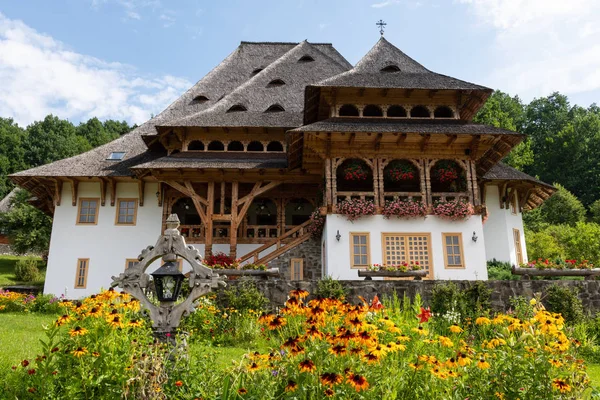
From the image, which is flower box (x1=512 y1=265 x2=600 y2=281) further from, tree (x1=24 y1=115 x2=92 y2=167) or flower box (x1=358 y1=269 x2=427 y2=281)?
tree (x1=24 y1=115 x2=92 y2=167)

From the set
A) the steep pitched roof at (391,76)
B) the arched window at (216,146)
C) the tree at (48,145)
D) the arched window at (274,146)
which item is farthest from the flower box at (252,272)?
the tree at (48,145)

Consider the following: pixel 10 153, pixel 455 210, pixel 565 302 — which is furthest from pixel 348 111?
pixel 10 153

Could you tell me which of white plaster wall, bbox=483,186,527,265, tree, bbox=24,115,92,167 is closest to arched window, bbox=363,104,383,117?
white plaster wall, bbox=483,186,527,265

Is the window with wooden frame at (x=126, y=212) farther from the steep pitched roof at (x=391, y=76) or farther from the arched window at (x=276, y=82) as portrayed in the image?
the steep pitched roof at (x=391, y=76)

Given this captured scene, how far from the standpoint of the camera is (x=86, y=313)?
17.5ft

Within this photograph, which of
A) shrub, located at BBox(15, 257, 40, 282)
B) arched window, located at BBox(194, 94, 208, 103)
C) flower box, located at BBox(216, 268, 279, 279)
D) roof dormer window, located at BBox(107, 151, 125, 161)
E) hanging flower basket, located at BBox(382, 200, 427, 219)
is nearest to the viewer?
flower box, located at BBox(216, 268, 279, 279)

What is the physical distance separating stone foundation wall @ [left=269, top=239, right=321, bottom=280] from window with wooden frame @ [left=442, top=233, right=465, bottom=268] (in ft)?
14.7

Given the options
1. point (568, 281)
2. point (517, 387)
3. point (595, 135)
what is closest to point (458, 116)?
point (568, 281)

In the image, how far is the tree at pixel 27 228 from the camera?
34938 millimetres

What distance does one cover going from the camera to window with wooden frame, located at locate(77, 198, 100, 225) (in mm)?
20750

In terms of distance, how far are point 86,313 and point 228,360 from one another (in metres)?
3.31

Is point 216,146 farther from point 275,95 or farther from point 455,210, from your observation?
point 455,210

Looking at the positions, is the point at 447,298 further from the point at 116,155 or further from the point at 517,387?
the point at 116,155

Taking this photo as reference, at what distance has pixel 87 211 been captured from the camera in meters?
21.0
